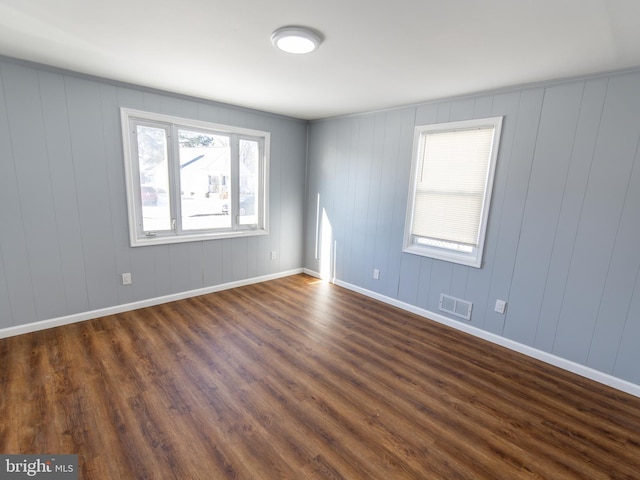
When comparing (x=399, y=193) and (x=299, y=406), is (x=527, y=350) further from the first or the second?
(x=299, y=406)

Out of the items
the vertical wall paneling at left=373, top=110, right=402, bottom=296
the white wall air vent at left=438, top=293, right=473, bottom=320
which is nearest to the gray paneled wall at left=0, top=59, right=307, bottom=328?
the vertical wall paneling at left=373, top=110, right=402, bottom=296

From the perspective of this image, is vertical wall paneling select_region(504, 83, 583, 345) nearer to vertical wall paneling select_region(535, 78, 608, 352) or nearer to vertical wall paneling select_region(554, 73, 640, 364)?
vertical wall paneling select_region(535, 78, 608, 352)

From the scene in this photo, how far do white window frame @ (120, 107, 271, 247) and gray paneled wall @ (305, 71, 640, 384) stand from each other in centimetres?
185

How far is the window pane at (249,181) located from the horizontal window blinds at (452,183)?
227cm

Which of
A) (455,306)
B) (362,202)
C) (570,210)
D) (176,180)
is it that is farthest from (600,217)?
(176,180)

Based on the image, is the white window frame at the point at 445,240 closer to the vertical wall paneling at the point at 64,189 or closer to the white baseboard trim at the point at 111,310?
the white baseboard trim at the point at 111,310

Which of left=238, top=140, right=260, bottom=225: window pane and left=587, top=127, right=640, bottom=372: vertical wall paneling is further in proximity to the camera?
left=238, top=140, right=260, bottom=225: window pane

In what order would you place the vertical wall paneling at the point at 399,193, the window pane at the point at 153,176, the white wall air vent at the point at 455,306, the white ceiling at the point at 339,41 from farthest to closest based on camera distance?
1. the vertical wall paneling at the point at 399,193
2. the window pane at the point at 153,176
3. the white wall air vent at the point at 455,306
4. the white ceiling at the point at 339,41

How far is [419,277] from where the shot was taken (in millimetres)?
3576

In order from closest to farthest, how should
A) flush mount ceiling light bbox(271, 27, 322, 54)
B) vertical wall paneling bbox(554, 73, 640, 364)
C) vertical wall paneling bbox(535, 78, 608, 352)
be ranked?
flush mount ceiling light bbox(271, 27, 322, 54) < vertical wall paneling bbox(554, 73, 640, 364) < vertical wall paneling bbox(535, 78, 608, 352)

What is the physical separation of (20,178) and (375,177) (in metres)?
3.64

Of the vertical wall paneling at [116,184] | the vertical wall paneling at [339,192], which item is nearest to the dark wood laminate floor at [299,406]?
the vertical wall paneling at [116,184]

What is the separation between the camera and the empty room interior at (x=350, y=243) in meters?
1.72

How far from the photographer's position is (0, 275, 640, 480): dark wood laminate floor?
65.0 inches
